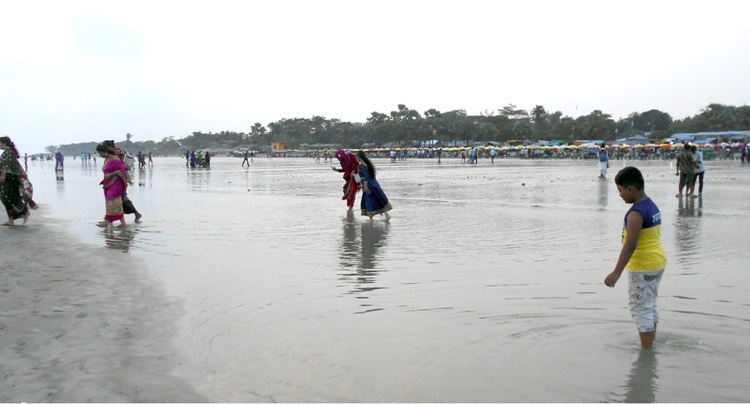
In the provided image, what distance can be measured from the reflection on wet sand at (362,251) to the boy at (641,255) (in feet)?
8.97

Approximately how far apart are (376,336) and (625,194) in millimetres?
2102

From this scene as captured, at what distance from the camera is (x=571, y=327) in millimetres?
5375

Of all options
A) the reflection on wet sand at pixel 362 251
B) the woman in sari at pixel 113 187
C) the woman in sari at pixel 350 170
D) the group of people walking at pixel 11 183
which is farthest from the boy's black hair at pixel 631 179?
the group of people walking at pixel 11 183

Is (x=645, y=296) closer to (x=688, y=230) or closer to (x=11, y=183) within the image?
(x=688, y=230)

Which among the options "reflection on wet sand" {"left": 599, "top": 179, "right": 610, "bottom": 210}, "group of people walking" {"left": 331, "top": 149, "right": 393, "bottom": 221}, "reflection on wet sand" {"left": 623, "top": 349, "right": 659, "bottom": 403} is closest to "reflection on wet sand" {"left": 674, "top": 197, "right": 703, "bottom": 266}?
"reflection on wet sand" {"left": 599, "top": 179, "right": 610, "bottom": 210}

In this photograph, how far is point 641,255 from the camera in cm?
470

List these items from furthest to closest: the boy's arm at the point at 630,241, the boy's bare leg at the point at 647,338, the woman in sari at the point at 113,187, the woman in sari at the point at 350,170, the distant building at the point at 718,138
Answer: the distant building at the point at 718,138 → the woman in sari at the point at 350,170 → the woman in sari at the point at 113,187 → the boy's bare leg at the point at 647,338 → the boy's arm at the point at 630,241

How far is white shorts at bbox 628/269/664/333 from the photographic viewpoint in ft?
15.4

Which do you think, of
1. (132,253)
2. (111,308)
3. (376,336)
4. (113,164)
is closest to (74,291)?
(111,308)

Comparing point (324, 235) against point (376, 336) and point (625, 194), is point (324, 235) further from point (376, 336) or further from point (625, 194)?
point (625, 194)

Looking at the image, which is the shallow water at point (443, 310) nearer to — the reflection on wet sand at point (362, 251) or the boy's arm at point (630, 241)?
the reflection on wet sand at point (362, 251)

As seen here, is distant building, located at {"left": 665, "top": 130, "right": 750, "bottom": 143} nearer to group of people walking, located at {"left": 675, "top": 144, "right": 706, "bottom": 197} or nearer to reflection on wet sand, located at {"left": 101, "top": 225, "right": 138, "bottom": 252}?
group of people walking, located at {"left": 675, "top": 144, "right": 706, "bottom": 197}

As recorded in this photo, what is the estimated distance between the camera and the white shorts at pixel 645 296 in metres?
4.68

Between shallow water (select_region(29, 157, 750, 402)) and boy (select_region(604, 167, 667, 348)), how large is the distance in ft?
0.94
